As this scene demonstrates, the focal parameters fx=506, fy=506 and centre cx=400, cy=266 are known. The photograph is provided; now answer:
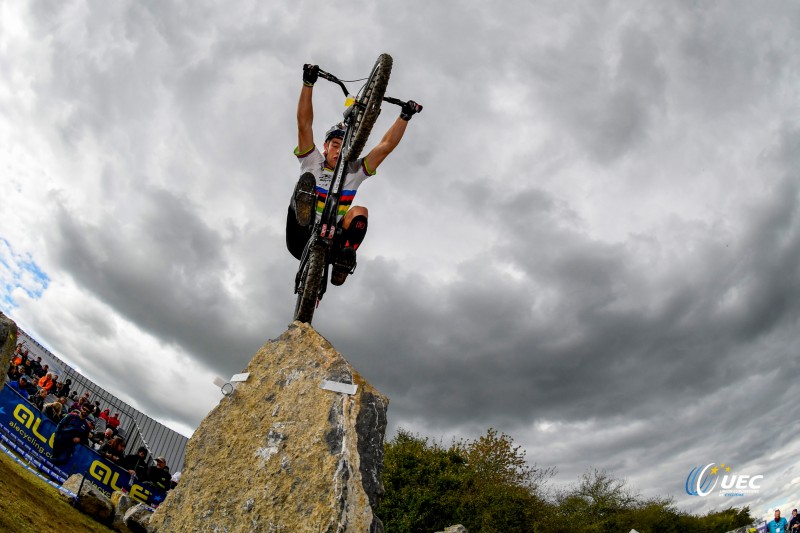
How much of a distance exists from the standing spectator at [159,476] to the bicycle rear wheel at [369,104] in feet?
34.4

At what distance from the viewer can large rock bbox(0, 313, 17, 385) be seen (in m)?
3.95

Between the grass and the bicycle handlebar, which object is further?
the bicycle handlebar

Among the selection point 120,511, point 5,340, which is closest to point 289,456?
point 5,340

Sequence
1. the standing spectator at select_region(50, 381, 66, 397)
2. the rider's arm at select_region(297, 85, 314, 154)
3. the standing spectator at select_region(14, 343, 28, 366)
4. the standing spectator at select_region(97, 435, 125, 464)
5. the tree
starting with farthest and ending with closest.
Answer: the tree, the standing spectator at select_region(50, 381, 66, 397), the standing spectator at select_region(14, 343, 28, 366), the standing spectator at select_region(97, 435, 125, 464), the rider's arm at select_region(297, 85, 314, 154)

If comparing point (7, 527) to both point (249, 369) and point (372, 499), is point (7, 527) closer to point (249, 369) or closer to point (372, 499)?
point (249, 369)

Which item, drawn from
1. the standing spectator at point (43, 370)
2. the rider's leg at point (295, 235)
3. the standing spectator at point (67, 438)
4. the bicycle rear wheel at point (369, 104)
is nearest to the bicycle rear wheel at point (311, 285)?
the rider's leg at point (295, 235)

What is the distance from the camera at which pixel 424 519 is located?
980 inches

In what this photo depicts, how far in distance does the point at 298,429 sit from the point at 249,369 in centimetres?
108

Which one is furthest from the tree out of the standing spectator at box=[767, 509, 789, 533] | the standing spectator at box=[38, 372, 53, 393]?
the standing spectator at box=[38, 372, 53, 393]

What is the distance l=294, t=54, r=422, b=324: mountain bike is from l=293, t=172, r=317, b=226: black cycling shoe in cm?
15

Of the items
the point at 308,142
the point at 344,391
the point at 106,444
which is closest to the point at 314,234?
the point at 308,142

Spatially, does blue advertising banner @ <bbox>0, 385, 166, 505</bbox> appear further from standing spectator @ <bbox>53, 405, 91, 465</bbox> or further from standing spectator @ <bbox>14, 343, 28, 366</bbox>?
standing spectator @ <bbox>14, 343, 28, 366</bbox>

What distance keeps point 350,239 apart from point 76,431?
29.1ft

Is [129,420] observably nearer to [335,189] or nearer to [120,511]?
[120,511]
